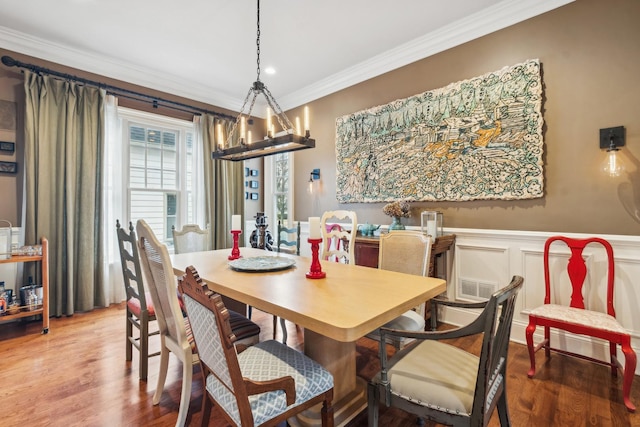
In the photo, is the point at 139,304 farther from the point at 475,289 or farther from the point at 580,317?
the point at 580,317

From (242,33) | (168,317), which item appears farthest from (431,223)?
(242,33)

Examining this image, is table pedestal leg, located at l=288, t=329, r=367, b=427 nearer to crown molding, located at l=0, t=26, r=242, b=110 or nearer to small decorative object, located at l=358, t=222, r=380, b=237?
small decorative object, located at l=358, t=222, r=380, b=237

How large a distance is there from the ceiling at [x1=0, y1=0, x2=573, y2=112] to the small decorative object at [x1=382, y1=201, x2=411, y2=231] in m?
1.61

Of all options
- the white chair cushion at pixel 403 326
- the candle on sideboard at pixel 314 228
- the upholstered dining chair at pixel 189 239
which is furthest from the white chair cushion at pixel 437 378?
the upholstered dining chair at pixel 189 239

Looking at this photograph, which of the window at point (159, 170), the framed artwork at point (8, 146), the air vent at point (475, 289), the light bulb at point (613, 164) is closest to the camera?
the light bulb at point (613, 164)

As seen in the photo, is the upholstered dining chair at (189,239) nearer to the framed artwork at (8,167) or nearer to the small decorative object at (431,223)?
the framed artwork at (8,167)

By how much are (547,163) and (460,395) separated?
7.29 ft

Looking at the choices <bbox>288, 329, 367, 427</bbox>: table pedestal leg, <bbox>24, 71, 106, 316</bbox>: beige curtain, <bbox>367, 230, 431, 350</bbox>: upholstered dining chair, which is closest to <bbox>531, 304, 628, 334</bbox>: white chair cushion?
<bbox>367, 230, 431, 350</bbox>: upholstered dining chair

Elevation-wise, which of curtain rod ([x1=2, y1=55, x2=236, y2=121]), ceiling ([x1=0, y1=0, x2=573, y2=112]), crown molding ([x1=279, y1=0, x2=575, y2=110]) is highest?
ceiling ([x1=0, y1=0, x2=573, y2=112])

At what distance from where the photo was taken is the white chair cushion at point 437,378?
113 cm

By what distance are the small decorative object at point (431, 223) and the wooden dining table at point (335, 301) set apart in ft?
3.93

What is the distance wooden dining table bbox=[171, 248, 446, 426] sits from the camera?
118 centimetres

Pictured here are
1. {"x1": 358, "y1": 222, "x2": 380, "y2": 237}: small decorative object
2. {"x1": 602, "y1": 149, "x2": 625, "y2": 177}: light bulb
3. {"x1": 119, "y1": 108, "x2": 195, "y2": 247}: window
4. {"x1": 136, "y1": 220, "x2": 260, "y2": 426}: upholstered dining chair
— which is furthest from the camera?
{"x1": 119, "y1": 108, "x2": 195, "y2": 247}: window

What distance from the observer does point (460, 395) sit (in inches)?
44.2
